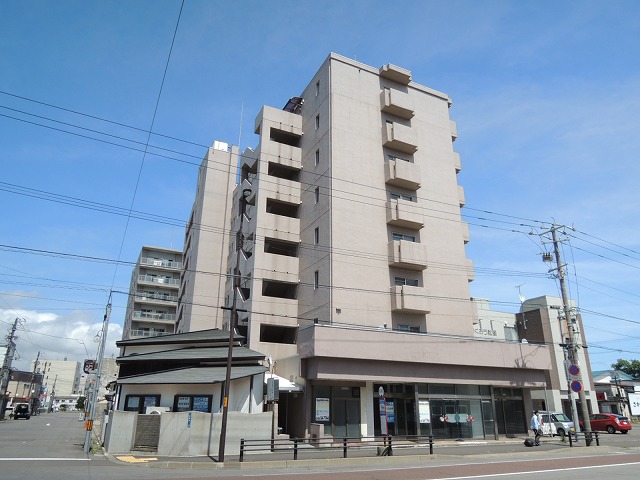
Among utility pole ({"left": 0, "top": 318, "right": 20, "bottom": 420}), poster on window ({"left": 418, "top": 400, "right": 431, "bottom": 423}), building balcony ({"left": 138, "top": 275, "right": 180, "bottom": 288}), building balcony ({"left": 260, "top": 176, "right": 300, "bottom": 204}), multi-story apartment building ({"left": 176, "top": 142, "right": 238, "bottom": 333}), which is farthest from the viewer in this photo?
building balcony ({"left": 138, "top": 275, "right": 180, "bottom": 288})

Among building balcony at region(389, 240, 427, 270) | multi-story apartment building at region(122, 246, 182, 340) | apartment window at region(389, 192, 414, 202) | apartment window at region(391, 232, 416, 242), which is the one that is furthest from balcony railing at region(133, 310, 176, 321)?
building balcony at region(389, 240, 427, 270)

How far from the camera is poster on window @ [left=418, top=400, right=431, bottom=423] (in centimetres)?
2917

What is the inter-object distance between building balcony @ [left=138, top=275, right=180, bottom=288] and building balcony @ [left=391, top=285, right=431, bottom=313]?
173 ft

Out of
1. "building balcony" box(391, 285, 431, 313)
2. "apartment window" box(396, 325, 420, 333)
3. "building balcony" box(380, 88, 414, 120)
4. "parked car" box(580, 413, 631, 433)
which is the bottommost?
"parked car" box(580, 413, 631, 433)

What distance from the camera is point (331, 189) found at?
3562cm

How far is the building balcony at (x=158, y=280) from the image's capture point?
75.9 m

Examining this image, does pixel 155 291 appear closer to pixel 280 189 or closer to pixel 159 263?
pixel 159 263

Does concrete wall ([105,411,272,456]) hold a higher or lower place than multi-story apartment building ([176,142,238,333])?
lower

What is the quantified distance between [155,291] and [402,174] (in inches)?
2126

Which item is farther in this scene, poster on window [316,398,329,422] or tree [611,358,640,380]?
tree [611,358,640,380]

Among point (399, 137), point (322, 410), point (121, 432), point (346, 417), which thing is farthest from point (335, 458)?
point (399, 137)

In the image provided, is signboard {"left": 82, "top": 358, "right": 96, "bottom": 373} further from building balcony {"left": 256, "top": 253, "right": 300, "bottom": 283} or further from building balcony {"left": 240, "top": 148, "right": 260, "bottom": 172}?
building balcony {"left": 240, "top": 148, "right": 260, "bottom": 172}

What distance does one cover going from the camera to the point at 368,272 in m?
34.4

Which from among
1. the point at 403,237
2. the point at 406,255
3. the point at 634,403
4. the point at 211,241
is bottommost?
the point at 634,403
